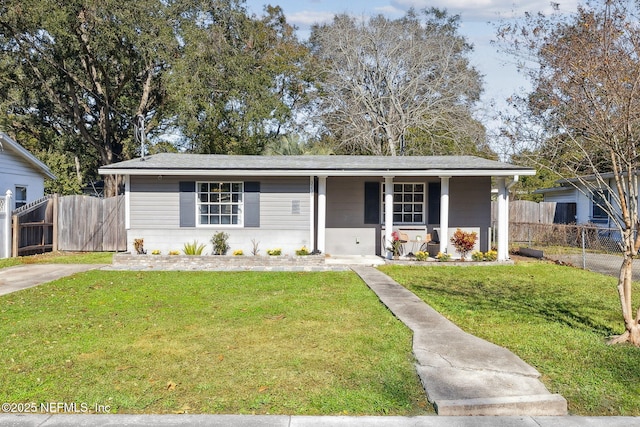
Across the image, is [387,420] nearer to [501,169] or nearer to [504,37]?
[504,37]

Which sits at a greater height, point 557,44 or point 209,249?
point 557,44

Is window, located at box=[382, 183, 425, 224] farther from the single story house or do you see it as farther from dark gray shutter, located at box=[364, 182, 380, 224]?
the single story house

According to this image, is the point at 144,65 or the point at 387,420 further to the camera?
the point at 144,65

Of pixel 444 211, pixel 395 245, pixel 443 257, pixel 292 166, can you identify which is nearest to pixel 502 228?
pixel 444 211

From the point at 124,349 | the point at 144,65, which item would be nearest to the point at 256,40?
the point at 144,65

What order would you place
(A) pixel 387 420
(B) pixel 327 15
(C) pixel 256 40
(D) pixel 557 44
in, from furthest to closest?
(B) pixel 327 15 → (C) pixel 256 40 → (D) pixel 557 44 → (A) pixel 387 420

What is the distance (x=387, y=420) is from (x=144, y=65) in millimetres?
22471

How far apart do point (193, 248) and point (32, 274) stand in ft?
12.3

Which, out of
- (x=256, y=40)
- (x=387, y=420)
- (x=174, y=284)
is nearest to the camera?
(x=387, y=420)

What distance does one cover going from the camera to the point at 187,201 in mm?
13156

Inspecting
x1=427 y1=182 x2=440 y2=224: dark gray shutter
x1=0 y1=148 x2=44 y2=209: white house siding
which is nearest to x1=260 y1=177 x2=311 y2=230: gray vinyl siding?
x1=427 y1=182 x2=440 y2=224: dark gray shutter

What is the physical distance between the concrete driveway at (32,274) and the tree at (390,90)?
51.3 ft

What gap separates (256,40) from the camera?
1072 inches

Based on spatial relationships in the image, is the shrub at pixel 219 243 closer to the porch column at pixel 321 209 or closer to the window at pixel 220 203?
the window at pixel 220 203
